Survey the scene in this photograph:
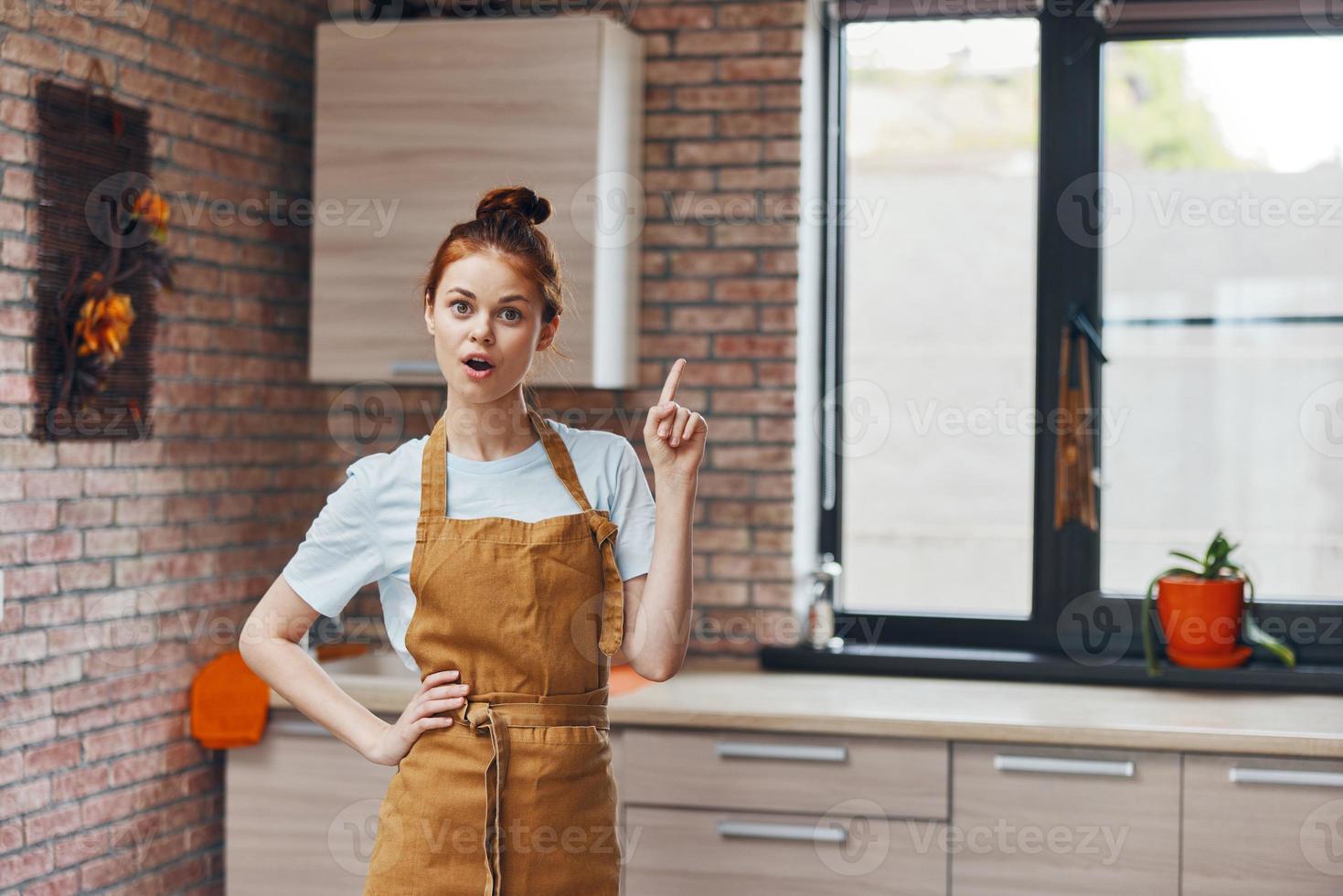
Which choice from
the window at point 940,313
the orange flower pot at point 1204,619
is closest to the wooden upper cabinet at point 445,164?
the window at point 940,313

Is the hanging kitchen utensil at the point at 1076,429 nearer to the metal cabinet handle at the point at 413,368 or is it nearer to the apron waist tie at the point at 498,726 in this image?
the metal cabinet handle at the point at 413,368

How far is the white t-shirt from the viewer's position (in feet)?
6.00

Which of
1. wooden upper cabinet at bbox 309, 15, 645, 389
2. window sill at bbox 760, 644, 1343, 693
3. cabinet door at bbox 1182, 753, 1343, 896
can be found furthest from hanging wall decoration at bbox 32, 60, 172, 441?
cabinet door at bbox 1182, 753, 1343, 896

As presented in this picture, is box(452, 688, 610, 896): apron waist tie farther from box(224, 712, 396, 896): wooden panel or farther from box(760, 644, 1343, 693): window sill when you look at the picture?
box(760, 644, 1343, 693): window sill

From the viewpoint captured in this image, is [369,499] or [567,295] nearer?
[369,499]

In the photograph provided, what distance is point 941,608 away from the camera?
3.45 meters

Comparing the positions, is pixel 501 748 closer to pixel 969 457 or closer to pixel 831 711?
pixel 831 711

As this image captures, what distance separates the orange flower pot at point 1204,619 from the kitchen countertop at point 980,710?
9 centimetres

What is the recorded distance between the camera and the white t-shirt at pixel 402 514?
183cm

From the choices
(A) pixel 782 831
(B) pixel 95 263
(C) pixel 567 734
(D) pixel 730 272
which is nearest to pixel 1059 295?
(D) pixel 730 272

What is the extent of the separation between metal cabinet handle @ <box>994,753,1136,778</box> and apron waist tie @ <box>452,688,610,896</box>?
45.0 inches

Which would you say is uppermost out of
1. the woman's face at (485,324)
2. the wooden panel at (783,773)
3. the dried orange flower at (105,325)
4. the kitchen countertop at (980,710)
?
the dried orange flower at (105,325)

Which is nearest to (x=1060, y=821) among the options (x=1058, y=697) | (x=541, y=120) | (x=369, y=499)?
(x=1058, y=697)

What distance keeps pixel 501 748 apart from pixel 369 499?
369 millimetres
